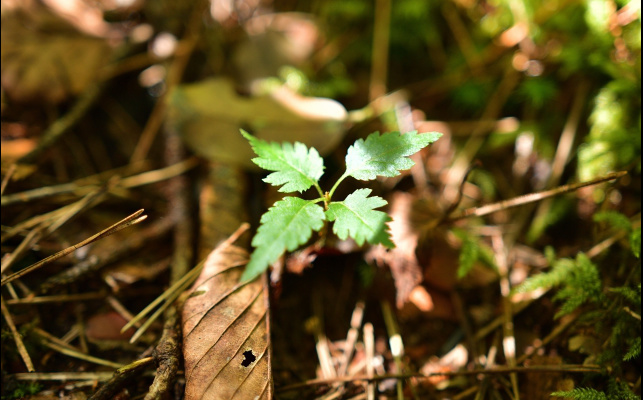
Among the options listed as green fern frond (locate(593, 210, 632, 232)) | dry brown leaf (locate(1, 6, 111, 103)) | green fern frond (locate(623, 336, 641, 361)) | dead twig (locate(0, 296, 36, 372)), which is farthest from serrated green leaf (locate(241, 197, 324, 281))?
dry brown leaf (locate(1, 6, 111, 103))

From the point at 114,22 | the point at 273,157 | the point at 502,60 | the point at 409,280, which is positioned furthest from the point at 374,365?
the point at 114,22

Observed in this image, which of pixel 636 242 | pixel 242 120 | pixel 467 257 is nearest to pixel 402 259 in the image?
pixel 467 257

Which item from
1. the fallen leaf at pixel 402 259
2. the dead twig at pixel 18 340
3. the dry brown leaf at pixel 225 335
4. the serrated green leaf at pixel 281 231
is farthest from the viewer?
the fallen leaf at pixel 402 259

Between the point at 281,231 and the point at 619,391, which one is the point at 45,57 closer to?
the point at 281,231

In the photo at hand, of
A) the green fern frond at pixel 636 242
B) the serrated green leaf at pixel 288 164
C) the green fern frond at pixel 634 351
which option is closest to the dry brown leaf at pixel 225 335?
the serrated green leaf at pixel 288 164

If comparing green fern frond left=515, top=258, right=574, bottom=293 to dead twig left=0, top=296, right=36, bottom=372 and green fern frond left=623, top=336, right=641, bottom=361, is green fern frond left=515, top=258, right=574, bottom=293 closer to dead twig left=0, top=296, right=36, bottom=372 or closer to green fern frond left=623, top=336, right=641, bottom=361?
green fern frond left=623, top=336, right=641, bottom=361

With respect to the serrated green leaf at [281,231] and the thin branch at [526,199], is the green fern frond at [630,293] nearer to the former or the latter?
the thin branch at [526,199]

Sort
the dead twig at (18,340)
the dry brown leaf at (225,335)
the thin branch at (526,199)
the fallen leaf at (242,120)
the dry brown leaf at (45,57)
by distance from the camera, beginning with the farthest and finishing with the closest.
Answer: the dry brown leaf at (45,57)
the fallen leaf at (242,120)
the thin branch at (526,199)
the dead twig at (18,340)
the dry brown leaf at (225,335)
